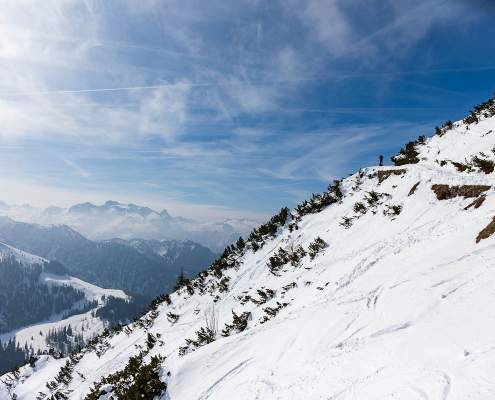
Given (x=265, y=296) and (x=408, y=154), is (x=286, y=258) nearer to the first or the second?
(x=265, y=296)

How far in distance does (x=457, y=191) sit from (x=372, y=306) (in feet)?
35.6

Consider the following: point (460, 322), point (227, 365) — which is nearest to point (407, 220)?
point (460, 322)

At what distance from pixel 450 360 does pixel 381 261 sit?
33.6 feet

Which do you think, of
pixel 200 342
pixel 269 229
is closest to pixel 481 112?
pixel 269 229

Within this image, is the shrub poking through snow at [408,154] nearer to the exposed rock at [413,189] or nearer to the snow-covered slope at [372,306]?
the snow-covered slope at [372,306]

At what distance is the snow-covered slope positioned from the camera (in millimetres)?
9266

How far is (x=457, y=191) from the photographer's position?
20.0 meters

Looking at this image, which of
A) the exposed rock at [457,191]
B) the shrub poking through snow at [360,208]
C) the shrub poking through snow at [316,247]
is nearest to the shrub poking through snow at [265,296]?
the shrub poking through snow at [316,247]

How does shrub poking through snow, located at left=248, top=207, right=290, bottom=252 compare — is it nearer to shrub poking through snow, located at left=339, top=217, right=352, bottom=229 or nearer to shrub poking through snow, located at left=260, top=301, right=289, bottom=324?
shrub poking through snow, located at left=339, top=217, right=352, bottom=229

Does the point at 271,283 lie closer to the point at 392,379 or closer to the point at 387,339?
the point at 387,339

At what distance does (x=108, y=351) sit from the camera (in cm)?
4406

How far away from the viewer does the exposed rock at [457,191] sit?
18641 mm

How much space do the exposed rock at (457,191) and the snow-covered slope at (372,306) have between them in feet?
0.26

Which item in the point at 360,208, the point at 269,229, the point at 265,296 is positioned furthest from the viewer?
the point at 269,229
